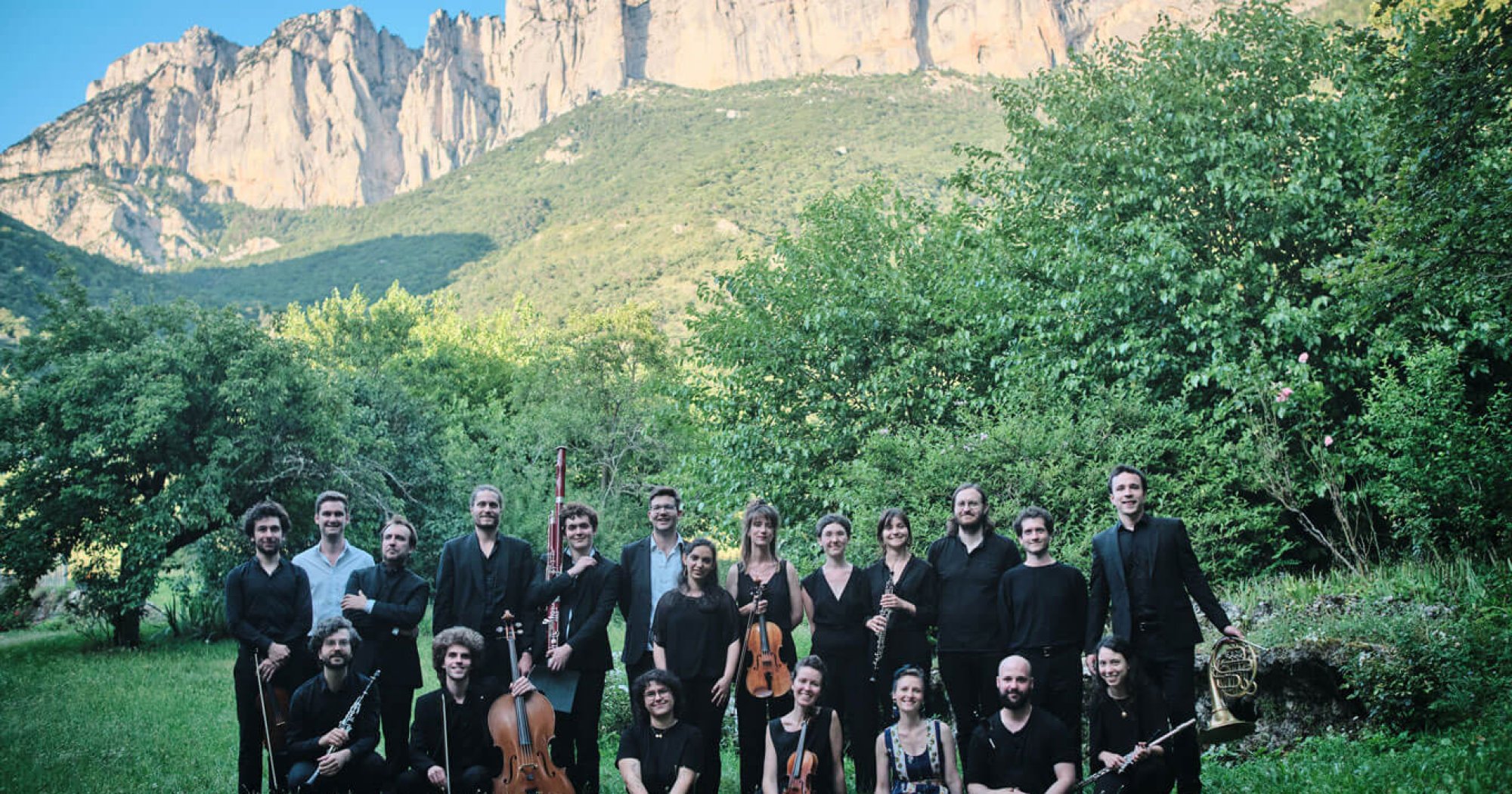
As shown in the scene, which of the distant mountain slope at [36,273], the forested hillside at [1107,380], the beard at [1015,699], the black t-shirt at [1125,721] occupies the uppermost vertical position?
the distant mountain slope at [36,273]

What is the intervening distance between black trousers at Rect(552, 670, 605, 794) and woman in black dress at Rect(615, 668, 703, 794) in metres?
0.66

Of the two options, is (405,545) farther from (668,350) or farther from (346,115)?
(346,115)

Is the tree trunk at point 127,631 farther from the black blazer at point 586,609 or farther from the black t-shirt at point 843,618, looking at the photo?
the black t-shirt at point 843,618

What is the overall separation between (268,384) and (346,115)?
464 feet

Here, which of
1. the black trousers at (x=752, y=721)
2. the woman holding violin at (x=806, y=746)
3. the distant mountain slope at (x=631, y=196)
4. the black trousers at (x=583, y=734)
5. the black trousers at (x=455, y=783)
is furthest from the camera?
the distant mountain slope at (x=631, y=196)

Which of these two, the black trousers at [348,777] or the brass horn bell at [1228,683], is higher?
the brass horn bell at [1228,683]

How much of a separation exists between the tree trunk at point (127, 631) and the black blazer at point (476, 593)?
44.0 feet

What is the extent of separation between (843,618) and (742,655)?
63 centimetres

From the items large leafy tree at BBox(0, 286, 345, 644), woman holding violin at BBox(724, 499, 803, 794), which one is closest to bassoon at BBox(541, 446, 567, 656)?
woman holding violin at BBox(724, 499, 803, 794)

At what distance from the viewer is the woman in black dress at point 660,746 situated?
202 inches

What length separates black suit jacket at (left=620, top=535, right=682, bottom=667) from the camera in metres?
6.03

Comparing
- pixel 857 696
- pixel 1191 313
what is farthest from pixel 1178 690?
pixel 1191 313

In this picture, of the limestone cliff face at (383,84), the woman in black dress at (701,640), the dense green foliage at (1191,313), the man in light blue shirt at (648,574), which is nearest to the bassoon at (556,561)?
the man in light blue shirt at (648,574)

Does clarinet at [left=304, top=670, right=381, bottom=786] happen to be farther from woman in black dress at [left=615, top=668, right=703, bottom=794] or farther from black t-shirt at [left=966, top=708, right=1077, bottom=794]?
black t-shirt at [left=966, top=708, right=1077, bottom=794]
